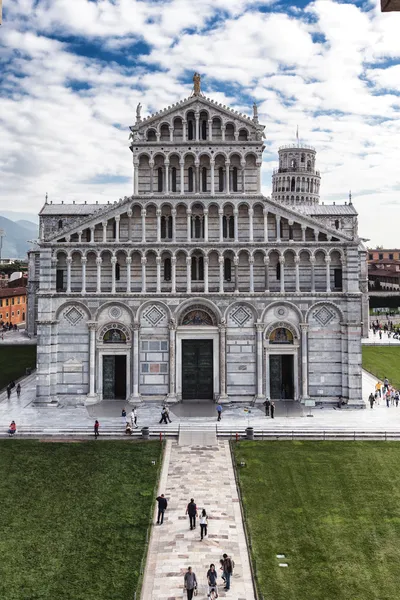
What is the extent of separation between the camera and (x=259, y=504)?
23.2 metres

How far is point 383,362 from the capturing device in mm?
55750

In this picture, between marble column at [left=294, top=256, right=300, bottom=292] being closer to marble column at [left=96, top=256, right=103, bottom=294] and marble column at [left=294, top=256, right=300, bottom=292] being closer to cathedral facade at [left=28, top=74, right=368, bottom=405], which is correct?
cathedral facade at [left=28, top=74, right=368, bottom=405]

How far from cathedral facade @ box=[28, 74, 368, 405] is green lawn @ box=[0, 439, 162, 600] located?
8768 mm

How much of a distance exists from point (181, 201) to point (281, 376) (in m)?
14.6

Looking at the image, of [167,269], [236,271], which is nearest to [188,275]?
[167,269]

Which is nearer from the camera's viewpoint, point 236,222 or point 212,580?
point 212,580

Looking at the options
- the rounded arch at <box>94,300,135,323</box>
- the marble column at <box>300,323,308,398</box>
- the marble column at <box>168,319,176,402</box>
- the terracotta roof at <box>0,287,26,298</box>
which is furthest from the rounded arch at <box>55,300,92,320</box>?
the terracotta roof at <box>0,287,26,298</box>

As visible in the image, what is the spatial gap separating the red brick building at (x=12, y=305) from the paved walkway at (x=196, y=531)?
67.5 m

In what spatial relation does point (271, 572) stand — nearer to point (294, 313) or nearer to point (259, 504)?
point (259, 504)

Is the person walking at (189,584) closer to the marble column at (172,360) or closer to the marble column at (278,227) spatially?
the marble column at (172,360)

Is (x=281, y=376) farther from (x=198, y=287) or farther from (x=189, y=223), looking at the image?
(x=189, y=223)

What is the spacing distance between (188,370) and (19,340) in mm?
39857

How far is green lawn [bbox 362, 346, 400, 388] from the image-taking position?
49.6 metres

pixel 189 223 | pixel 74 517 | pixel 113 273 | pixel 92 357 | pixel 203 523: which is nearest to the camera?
pixel 203 523
